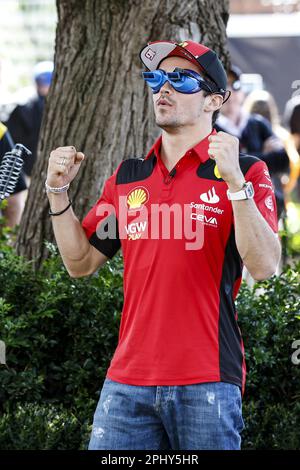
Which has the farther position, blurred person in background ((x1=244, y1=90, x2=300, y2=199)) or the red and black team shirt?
blurred person in background ((x1=244, y1=90, x2=300, y2=199))

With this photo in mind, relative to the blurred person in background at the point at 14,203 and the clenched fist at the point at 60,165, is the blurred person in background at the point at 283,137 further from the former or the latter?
the clenched fist at the point at 60,165

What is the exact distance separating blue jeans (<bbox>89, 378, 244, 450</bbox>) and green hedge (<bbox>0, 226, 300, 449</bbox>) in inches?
41.0

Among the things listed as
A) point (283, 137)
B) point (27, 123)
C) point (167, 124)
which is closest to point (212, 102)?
point (167, 124)

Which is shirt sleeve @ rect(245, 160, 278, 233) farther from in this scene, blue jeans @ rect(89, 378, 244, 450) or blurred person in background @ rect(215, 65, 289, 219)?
blurred person in background @ rect(215, 65, 289, 219)

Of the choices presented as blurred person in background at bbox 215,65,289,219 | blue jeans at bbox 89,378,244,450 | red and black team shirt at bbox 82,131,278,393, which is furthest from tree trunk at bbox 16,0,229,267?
blurred person in background at bbox 215,65,289,219

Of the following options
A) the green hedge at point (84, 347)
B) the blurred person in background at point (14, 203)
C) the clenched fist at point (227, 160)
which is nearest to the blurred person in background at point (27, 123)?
the blurred person in background at point (14, 203)

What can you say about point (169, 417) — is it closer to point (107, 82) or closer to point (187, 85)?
point (187, 85)

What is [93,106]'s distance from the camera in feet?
20.0

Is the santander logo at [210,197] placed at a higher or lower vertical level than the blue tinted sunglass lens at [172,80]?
lower

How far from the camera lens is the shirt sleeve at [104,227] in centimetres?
420

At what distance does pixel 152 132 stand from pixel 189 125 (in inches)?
80.2

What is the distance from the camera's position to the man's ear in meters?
4.13

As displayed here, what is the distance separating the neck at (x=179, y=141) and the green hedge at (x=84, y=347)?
1.28 metres

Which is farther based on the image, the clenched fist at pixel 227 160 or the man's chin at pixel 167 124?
the man's chin at pixel 167 124
